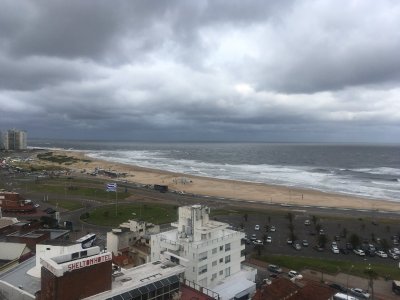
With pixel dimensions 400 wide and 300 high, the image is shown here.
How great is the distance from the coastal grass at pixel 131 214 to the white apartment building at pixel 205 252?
3318 cm

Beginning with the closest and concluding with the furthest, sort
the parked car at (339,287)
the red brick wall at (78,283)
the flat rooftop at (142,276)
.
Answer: the red brick wall at (78,283)
the flat rooftop at (142,276)
the parked car at (339,287)

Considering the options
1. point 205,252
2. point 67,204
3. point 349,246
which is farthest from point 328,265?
point 67,204

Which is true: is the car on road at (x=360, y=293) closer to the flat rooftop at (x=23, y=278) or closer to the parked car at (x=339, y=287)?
the parked car at (x=339, y=287)

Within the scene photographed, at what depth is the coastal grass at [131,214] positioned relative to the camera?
7669cm

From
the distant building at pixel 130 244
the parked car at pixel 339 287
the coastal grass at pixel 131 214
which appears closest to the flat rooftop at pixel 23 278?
the distant building at pixel 130 244

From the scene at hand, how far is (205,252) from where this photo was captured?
4025cm

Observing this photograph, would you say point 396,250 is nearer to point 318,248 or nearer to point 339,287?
point 318,248

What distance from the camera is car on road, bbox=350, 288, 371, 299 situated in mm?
44031

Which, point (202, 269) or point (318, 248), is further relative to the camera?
point (318, 248)

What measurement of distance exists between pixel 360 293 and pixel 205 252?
2017 centimetres

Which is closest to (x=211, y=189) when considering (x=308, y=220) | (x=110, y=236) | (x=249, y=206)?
(x=249, y=206)

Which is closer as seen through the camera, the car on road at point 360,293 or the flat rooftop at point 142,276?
→ the flat rooftop at point 142,276

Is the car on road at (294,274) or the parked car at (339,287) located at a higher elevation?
the car on road at (294,274)

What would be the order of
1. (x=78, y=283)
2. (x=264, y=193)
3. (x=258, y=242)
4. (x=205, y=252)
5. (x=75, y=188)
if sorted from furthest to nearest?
(x=264, y=193) < (x=75, y=188) < (x=258, y=242) < (x=205, y=252) < (x=78, y=283)
